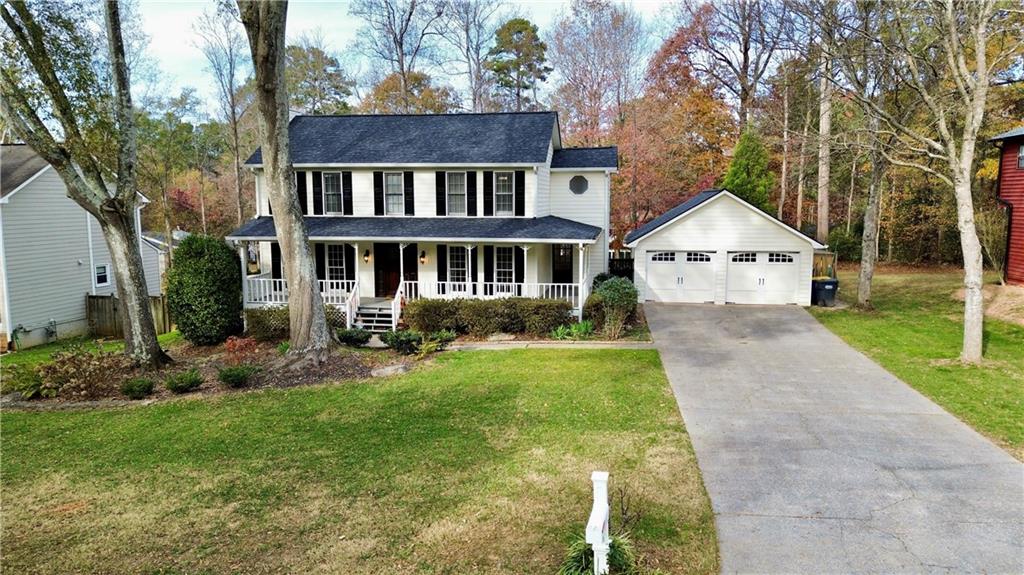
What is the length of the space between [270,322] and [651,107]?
21648mm

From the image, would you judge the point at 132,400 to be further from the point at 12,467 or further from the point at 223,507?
the point at 223,507

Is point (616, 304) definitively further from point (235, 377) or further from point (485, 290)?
point (235, 377)

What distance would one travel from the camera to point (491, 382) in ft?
36.4

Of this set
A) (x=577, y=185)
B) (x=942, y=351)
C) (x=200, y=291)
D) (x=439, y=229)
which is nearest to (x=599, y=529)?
(x=942, y=351)

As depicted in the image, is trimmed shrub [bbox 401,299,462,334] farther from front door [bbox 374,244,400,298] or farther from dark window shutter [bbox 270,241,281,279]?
dark window shutter [bbox 270,241,281,279]

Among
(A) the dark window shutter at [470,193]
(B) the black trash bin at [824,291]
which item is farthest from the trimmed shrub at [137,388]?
(B) the black trash bin at [824,291]

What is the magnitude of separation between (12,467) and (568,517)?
24.3ft

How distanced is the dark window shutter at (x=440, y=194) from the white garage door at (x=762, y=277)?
9900 mm

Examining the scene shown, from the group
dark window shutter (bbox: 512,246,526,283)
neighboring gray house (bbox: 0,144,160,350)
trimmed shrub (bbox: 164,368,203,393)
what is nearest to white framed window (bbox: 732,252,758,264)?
dark window shutter (bbox: 512,246,526,283)

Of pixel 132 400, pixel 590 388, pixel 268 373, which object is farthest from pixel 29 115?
pixel 590 388

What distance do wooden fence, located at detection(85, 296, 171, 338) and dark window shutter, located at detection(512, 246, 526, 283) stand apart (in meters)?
11.8

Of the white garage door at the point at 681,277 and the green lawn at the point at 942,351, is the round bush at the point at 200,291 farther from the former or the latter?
the green lawn at the point at 942,351

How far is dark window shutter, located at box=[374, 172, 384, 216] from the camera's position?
18484 mm

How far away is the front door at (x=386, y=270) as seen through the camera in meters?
18.2
